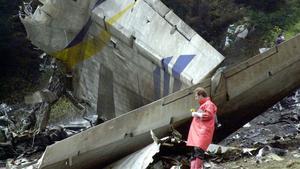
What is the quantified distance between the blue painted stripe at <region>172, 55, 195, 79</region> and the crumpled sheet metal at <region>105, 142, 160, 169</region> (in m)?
2.15

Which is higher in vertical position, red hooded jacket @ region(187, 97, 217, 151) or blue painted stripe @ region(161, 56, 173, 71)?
blue painted stripe @ region(161, 56, 173, 71)

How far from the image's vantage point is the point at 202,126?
6996 millimetres

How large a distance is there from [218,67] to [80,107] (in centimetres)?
589

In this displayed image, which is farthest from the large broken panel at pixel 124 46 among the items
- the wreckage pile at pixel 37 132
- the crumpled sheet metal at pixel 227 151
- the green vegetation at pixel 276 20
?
the green vegetation at pixel 276 20

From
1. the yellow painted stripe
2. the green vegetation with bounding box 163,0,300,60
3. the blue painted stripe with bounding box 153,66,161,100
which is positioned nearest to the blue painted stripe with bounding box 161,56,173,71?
the blue painted stripe with bounding box 153,66,161,100

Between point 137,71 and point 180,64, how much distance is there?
1.46 m

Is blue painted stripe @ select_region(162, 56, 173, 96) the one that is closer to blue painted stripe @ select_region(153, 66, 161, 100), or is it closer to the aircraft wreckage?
the aircraft wreckage

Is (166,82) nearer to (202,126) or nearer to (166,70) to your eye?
(166,70)

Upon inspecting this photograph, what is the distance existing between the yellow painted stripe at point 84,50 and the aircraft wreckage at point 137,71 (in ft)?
0.08

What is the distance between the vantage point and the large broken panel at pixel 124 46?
9828 millimetres

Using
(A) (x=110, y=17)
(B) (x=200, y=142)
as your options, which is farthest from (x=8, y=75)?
(B) (x=200, y=142)

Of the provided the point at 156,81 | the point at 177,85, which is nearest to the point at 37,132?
the point at 156,81

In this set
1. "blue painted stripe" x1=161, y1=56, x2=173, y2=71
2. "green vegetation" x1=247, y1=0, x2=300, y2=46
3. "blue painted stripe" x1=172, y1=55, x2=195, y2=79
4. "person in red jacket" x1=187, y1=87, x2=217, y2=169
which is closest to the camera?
"person in red jacket" x1=187, y1=87, x2=217, y2=169

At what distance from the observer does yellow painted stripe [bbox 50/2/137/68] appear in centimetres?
1191
